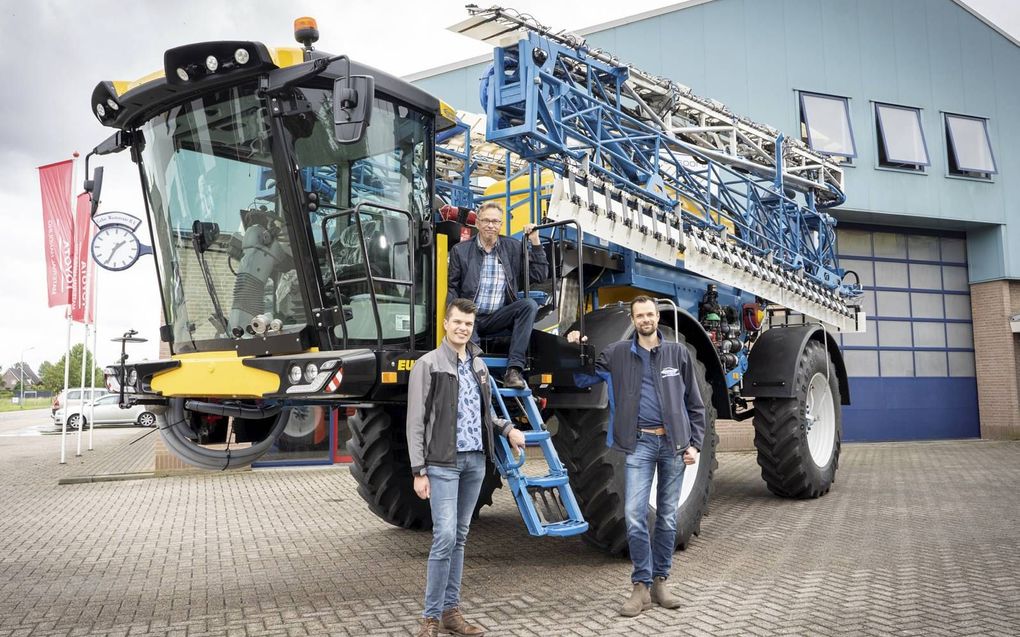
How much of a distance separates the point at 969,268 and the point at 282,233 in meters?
18.2

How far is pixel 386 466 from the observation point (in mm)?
6773

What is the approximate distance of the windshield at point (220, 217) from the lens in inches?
198

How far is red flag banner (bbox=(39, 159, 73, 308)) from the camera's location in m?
13.2

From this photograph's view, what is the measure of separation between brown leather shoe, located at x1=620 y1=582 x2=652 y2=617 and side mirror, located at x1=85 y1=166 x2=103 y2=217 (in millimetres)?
4414

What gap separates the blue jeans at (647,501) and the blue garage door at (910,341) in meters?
13.9

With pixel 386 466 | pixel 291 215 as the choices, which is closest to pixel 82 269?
pixel 386 466

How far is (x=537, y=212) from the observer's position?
7.25 meters

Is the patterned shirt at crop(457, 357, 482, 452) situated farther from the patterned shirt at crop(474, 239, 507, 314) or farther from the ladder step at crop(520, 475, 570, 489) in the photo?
the patterned shirt at crop(474, 239, 507, 314)

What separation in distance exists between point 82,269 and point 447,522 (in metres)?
11.7

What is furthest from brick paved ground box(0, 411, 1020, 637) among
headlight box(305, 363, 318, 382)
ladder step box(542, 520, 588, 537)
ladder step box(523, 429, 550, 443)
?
headlight box(305, 363, 318, 382)

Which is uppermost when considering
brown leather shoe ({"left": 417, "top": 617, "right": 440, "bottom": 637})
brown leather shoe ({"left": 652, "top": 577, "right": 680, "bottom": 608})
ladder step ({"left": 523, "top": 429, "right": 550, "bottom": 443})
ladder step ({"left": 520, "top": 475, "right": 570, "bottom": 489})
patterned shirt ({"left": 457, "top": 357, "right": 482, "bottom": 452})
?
patterned shirt ({"left": 457, "top": 357, "right": 482, "bottom": 452})

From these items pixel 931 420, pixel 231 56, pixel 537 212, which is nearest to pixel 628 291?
pixel 537 212

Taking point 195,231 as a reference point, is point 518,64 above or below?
above

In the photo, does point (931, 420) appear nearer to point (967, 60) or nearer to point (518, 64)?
point (967, 60)
